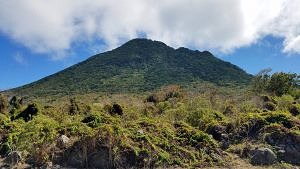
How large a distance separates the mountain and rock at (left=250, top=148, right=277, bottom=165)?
6735 centimetres

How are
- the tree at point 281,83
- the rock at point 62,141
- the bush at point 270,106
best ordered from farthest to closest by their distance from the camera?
the tree at point 281,83, the bush at point 270,106, the rock at point 62,141

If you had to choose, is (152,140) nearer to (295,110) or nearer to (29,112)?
(29,112)

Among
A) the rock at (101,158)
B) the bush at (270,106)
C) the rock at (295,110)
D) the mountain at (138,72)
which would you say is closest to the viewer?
the rock at (101,158)

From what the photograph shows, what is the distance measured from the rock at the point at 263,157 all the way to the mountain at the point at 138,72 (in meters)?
67.3

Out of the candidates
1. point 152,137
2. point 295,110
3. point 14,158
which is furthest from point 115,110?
point 295,110

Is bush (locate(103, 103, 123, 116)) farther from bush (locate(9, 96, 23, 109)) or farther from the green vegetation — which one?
bush (locate(9, 96, 23, 109))

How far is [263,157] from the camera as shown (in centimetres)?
1642

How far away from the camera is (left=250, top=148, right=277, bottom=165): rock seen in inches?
642

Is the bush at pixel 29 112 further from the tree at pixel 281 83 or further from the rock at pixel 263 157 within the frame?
the tree at pixel 281 83

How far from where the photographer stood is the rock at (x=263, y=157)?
16312 millimetres

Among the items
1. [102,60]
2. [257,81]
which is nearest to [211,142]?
[257,81]

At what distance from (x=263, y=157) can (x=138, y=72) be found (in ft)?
313

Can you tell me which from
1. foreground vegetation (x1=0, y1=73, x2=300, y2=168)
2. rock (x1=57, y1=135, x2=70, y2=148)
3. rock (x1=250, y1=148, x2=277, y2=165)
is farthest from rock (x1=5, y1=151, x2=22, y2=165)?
rock (x1=250, y1=148, x2=277, y2=165)

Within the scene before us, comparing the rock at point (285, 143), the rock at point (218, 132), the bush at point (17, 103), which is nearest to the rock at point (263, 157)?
the rock at point (285, 143)
